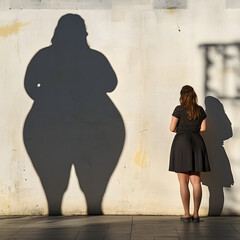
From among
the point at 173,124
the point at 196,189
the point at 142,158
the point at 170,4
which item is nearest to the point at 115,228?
the point at 196,189

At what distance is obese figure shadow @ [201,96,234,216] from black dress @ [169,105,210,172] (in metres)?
0.54

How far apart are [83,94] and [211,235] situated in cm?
295

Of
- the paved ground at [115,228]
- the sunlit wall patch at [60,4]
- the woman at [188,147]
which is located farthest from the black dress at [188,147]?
the sunlit wall patch at [60,4]

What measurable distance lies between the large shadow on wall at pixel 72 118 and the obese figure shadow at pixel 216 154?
1.27 meters

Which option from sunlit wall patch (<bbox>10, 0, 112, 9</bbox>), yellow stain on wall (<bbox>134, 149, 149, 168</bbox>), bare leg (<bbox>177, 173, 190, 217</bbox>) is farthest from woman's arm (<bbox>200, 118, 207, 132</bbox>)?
sunlit wall patch (<bbox>10, 0, 112, 9</bbox>)

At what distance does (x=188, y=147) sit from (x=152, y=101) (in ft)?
3.39

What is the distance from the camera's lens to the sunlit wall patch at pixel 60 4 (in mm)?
9961

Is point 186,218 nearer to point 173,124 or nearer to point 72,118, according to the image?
point 173,124

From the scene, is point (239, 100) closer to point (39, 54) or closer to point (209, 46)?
point (209, 46)

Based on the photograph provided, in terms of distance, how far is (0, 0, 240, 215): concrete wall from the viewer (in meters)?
9.83

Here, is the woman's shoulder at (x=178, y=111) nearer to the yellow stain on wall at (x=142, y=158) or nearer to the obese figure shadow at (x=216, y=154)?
the obese figure shadow at (x=216, y=154)

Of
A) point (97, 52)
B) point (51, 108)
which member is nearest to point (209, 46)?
point (97, 52)

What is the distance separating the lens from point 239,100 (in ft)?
32.2

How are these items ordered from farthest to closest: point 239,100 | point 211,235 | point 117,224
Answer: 1. point 239,100
2. point 117,224
3. point 211,235
